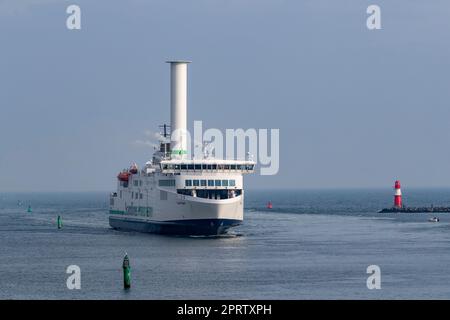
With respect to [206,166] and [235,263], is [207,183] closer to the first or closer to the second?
[206,166]

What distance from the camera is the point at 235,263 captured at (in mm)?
78500

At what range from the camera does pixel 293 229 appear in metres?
125

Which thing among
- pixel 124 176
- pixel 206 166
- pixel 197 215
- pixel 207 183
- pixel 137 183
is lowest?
pixel 197 215

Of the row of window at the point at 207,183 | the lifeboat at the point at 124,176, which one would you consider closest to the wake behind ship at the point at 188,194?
the row of window at the point at 207,183

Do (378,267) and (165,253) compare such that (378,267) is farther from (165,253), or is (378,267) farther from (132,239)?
(132,239)

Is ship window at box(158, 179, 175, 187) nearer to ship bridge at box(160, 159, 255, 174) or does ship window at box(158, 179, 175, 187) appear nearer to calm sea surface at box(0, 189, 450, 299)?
ship bridge at box(160, 159, 255, 174)

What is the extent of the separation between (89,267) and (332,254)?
2178 centimetres

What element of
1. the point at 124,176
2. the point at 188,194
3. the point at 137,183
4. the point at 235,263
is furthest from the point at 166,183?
the point at 235,263

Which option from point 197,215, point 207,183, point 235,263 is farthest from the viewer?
point 207,183

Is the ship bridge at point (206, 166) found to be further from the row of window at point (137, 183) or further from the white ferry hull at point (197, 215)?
the row of window at point (137, 183)

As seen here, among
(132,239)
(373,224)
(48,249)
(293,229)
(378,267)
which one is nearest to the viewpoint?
(378,267)

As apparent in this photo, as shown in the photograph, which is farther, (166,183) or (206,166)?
(166,183)

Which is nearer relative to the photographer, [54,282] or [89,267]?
[54,282]

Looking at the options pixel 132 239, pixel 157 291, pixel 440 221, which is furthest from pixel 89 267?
pixel 440 221
